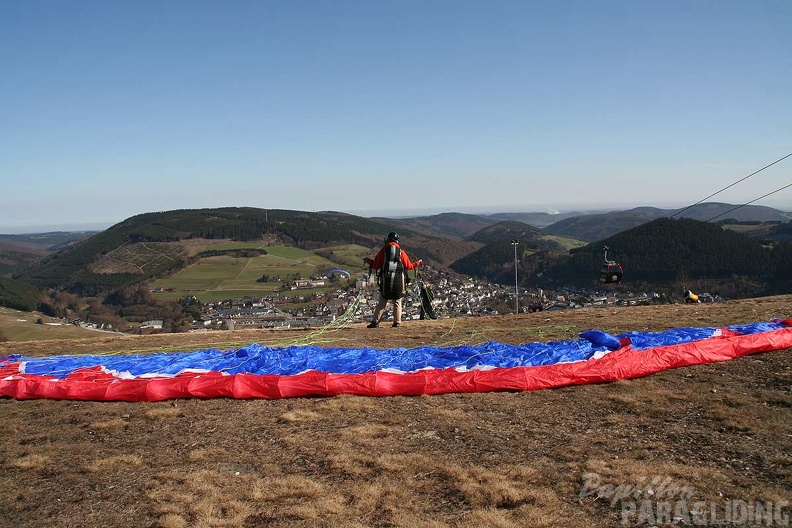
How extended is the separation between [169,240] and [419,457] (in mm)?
122173

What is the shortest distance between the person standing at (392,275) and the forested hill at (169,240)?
277 ft

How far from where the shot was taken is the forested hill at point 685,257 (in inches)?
2422

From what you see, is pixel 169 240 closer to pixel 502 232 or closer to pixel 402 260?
pixel 502 232

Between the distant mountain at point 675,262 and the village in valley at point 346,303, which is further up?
the distant mountain at point 675,262

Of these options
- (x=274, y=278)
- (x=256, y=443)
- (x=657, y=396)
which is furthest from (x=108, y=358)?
(x=274, y=278)

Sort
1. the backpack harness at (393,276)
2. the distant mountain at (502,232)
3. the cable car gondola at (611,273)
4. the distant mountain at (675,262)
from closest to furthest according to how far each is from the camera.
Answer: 1. the backpack harness at (393,276)
2. the cable car gondola at (611,273)
3. the distant mountain at (675,262)
4. the distant mountain at (502,232)

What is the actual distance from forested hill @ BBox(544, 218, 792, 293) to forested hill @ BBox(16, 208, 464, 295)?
41444mm

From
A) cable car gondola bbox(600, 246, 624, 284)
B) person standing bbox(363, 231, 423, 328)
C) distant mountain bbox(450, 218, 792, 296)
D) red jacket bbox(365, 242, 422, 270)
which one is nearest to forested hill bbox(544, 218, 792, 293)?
distant mountain bbox(450, 218, 792, 296)

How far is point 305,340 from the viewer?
14.3m

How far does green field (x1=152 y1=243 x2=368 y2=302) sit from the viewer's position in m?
73.6

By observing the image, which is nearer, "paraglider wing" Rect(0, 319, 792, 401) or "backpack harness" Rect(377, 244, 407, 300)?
"paraglider wing" Rect(0, 319, 792, 401)

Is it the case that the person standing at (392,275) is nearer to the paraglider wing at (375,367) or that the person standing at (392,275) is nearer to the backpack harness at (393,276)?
the backpack harness at (393,276)

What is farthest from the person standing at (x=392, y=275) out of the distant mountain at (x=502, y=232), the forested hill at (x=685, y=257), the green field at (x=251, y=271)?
the distant mountain at (x=502, y=232)

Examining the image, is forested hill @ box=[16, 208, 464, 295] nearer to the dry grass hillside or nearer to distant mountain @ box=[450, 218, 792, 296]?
distant mountain @ box=[450, 218, 792, 296]
